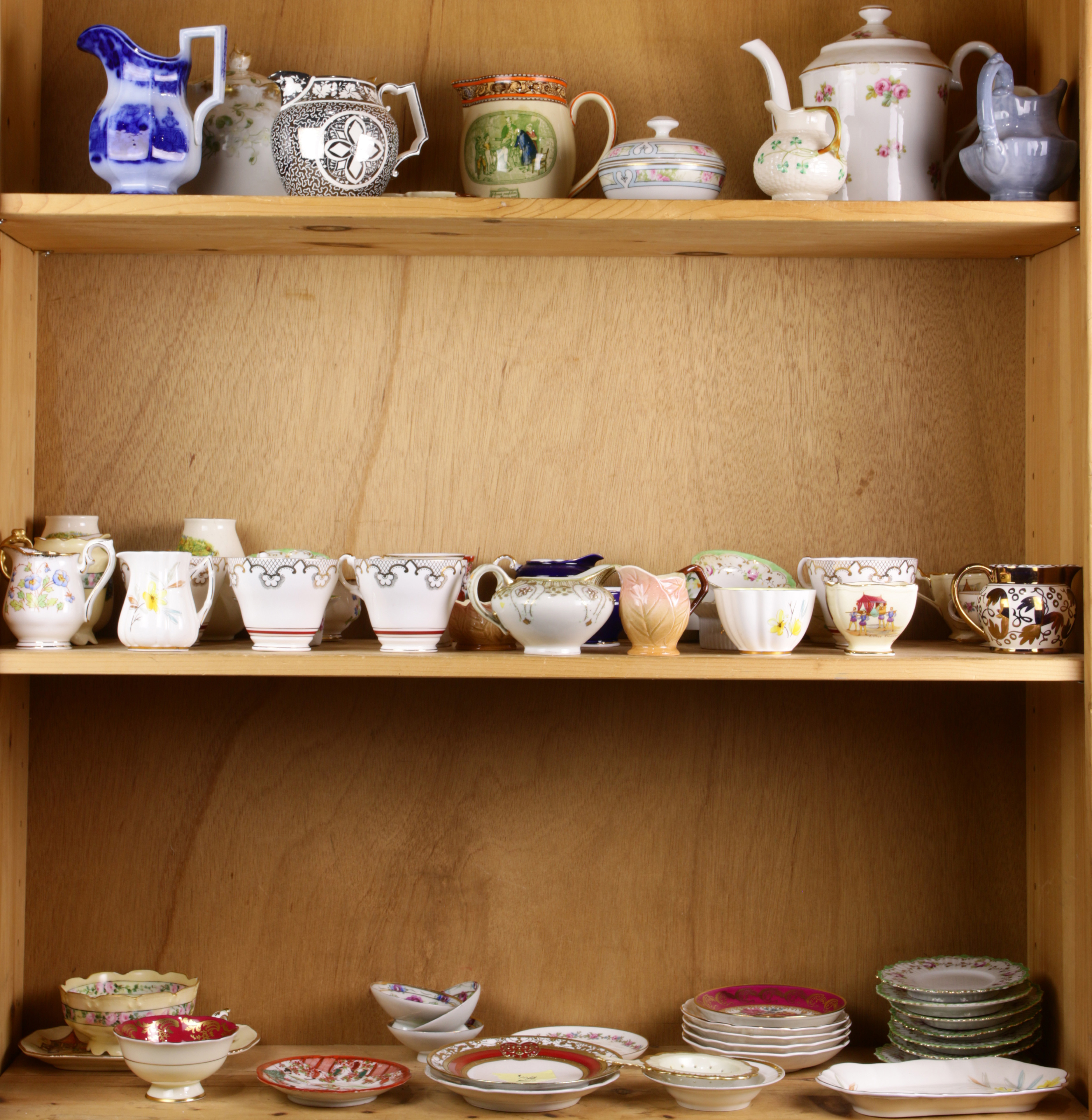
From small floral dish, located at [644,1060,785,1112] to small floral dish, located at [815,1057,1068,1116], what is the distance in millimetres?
83

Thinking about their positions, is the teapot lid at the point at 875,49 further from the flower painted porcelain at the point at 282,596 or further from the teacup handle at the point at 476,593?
Answer: the flower painted porcelain at the point at 282,596

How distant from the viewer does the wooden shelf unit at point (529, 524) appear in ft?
4.94

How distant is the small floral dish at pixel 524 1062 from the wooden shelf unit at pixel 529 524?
13 centimetres

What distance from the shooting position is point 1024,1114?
1.28m

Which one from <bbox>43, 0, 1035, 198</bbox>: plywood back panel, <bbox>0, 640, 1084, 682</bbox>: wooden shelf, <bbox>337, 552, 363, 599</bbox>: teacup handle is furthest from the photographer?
<bbox>43, 0, 1035, 198</bbox>: plywood back panel

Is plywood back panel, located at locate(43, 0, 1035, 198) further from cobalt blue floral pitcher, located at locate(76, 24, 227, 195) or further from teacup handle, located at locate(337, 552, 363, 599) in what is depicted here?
teacup handle, located at locate(337, 552, 363, 599)

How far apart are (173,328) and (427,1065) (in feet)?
3.00

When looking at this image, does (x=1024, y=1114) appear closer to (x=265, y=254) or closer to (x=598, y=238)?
(x=598, y=238)

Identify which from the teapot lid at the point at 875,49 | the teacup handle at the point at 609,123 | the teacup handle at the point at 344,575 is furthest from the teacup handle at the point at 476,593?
the teapot lid at the point at 875,49

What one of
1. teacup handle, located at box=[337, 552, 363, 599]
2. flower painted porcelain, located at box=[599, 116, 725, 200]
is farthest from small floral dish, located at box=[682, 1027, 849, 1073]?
flower painted porcelain, located at box=[599, 116, 725, 200]

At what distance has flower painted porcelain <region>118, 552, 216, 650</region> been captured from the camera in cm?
129

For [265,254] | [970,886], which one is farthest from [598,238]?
[970,886]

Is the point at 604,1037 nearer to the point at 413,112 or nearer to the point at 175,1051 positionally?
the point at 175,1051

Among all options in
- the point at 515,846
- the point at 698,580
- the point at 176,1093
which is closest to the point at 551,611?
the point at 698,580
